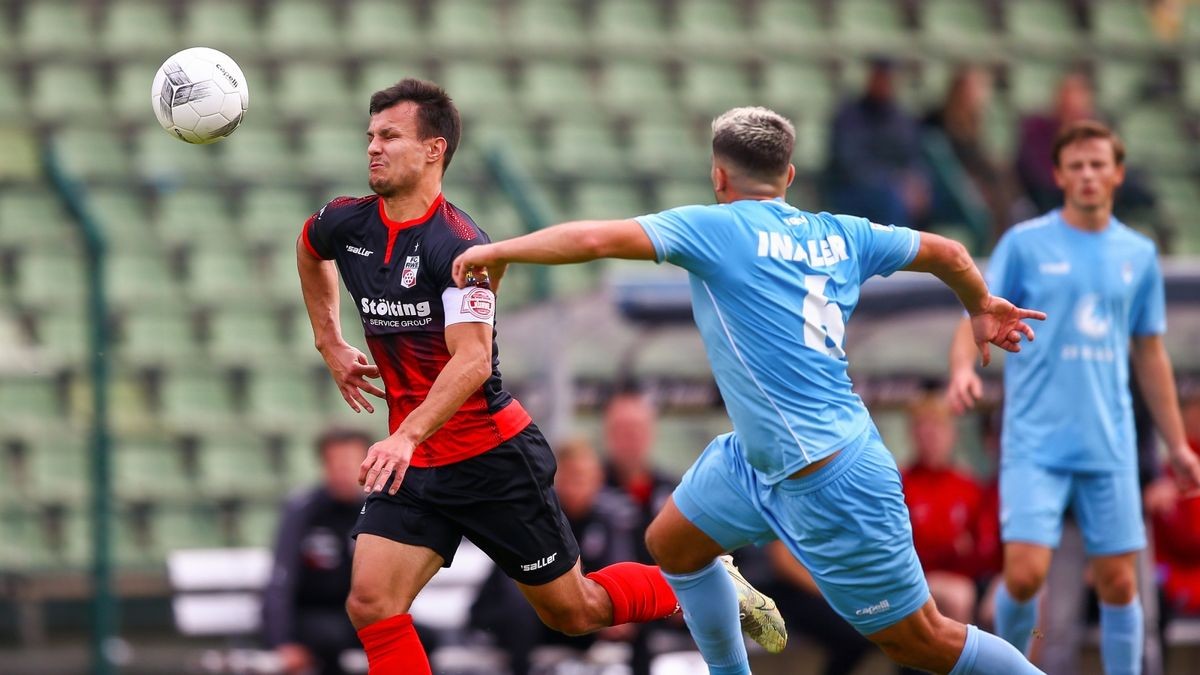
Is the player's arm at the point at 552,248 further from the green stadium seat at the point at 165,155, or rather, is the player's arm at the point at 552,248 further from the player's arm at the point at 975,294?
the green stadium seat at the point at 165,155

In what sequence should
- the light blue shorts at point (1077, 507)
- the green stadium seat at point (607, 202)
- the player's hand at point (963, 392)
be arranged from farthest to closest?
the green stadium seat at point (607, 202)
the light blue shorts at point (1077, 507)
the player's hand at point (963, 392)

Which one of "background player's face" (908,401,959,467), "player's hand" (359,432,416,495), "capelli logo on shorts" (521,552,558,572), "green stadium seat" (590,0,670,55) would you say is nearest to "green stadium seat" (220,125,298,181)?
"green stadium seat" (590,0,670,55)

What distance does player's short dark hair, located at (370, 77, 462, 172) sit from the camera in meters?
6.03

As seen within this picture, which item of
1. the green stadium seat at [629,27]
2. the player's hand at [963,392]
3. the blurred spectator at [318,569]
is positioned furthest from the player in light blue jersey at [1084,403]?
the green stadium seat at [629,27]

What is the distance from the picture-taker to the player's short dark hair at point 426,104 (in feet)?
19.8

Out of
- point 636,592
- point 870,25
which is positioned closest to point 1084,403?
point 636,592

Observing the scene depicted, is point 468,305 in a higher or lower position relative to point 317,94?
lower

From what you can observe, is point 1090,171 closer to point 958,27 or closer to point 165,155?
point 165,155

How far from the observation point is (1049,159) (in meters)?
12.4

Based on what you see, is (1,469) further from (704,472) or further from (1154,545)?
(1154,545)

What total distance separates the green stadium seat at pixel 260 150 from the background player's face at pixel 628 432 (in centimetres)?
451

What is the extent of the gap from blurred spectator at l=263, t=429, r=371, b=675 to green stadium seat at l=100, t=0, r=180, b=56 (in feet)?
18.9

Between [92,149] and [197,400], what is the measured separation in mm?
2733

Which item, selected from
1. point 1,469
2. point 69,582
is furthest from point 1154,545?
point 1,469
